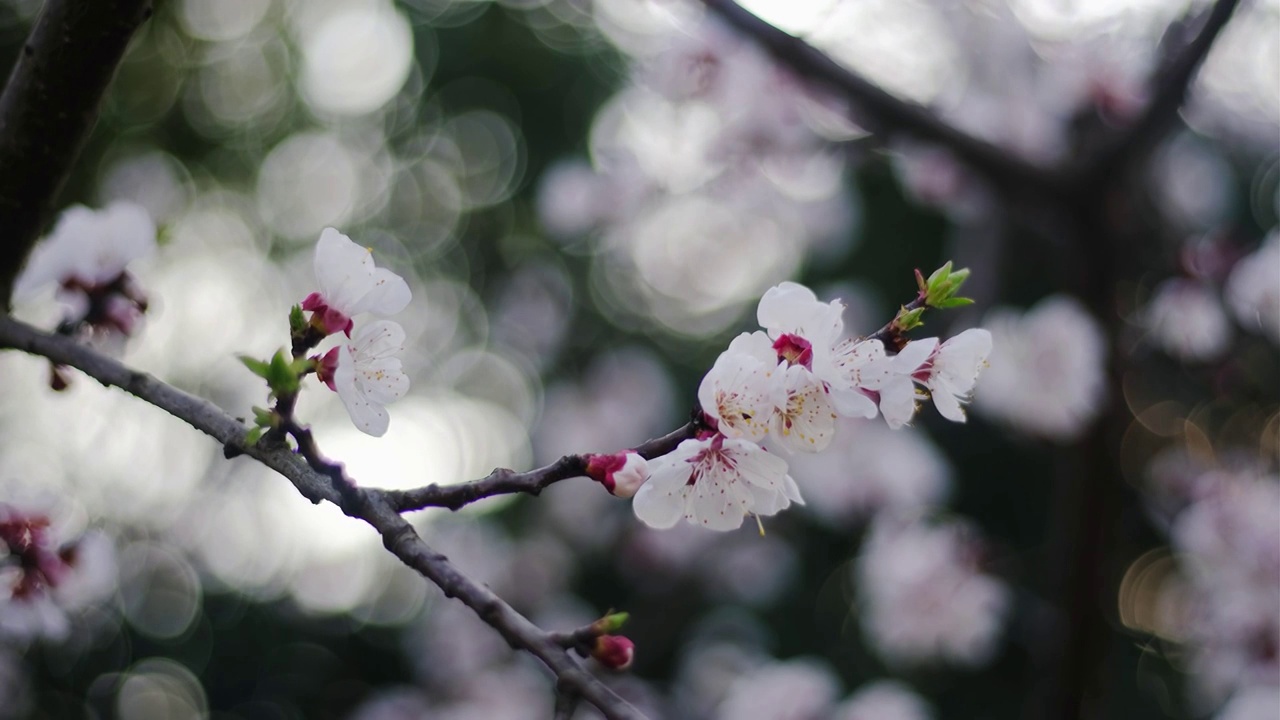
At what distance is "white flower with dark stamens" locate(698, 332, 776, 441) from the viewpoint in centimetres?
83

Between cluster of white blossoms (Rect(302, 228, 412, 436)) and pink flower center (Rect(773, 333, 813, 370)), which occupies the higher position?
pink flower center (Rect(773, 333, 813, 370))

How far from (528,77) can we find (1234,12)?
691 cm

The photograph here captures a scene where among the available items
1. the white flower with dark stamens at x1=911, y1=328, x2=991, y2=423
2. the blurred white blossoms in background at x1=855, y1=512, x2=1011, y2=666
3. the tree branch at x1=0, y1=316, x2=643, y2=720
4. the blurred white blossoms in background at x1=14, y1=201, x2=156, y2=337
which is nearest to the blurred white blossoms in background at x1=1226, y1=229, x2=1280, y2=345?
the blurred white blossoms in background at x1=855, y1=512, x2=1011, y2=666

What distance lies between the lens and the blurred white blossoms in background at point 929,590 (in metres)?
3.14

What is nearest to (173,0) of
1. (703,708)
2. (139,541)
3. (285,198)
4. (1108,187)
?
(285,198)

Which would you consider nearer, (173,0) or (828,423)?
(828,423)

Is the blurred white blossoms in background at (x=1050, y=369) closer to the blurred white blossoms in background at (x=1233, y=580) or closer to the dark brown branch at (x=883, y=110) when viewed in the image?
the blurred white blossoms in background at (x=1233, y=580)

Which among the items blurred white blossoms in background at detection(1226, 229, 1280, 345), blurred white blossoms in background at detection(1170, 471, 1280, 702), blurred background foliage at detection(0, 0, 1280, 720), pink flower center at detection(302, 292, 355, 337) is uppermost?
pink flower center at detection(302, 292, 355, 337)

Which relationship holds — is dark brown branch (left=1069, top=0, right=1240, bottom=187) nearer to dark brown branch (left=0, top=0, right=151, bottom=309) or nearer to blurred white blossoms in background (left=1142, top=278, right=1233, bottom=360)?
blurred white blossoms in background (left=1142, top=278, right=1233, bottom=360)

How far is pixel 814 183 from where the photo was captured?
348cm

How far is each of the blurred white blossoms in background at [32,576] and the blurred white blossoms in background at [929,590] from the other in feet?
8.51

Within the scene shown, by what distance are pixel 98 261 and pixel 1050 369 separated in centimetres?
260

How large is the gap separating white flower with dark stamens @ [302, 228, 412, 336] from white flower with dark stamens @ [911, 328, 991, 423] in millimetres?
551

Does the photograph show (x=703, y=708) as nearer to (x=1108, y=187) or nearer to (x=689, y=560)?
(x=689, y=560)
